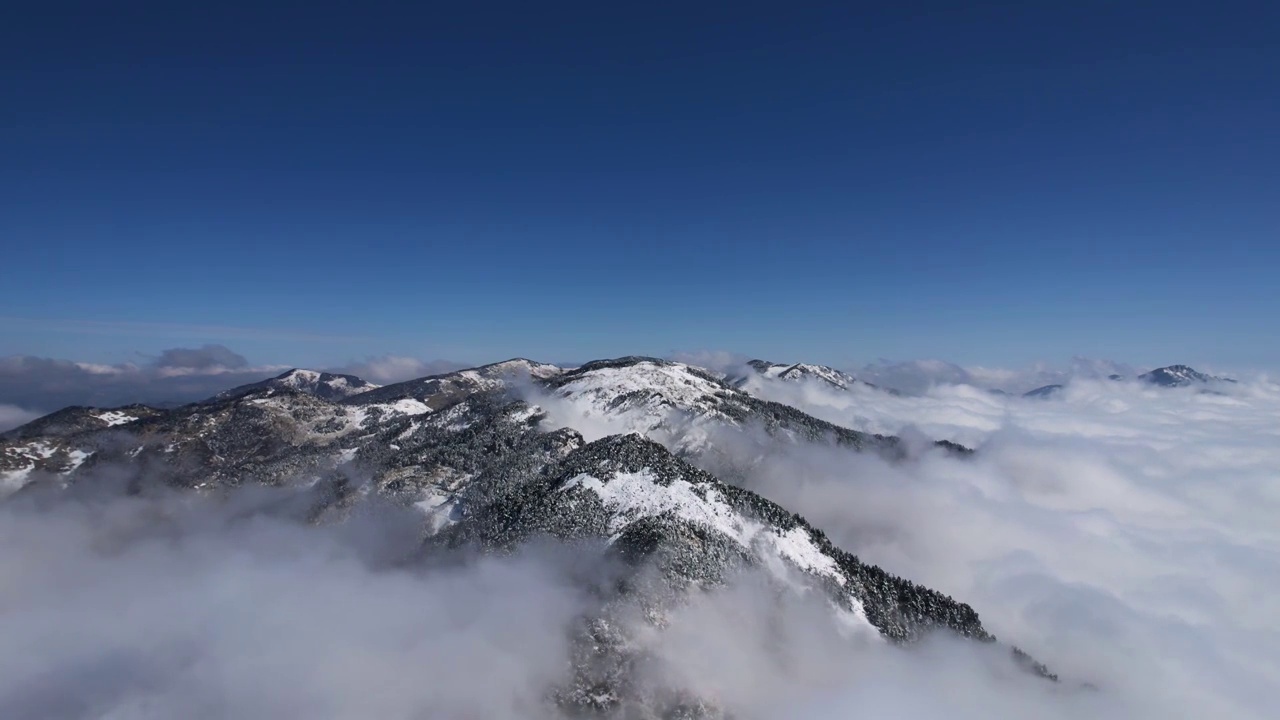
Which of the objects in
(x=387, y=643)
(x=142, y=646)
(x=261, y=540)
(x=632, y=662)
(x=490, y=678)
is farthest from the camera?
(x=261, y=540)

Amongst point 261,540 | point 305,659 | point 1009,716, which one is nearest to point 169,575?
point 261,540

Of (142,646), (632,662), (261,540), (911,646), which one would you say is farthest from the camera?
(261,540)

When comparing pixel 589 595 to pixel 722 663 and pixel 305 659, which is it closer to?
pixel 722 663

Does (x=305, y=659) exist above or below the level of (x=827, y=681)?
below

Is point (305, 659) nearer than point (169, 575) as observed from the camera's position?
Yes

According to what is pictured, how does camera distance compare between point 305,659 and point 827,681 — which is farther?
point 305,659

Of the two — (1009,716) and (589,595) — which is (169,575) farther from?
(1009,716)

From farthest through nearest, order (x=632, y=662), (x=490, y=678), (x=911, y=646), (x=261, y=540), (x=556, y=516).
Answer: (x=261, y=540)
(x=556, y=516)
(x=911, y=646)
(x=490, y=678)
(x=632, y=662)

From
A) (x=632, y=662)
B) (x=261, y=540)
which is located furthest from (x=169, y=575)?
(x=632, y=662)

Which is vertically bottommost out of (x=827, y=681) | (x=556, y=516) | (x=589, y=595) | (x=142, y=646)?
(x=142, y=646)
